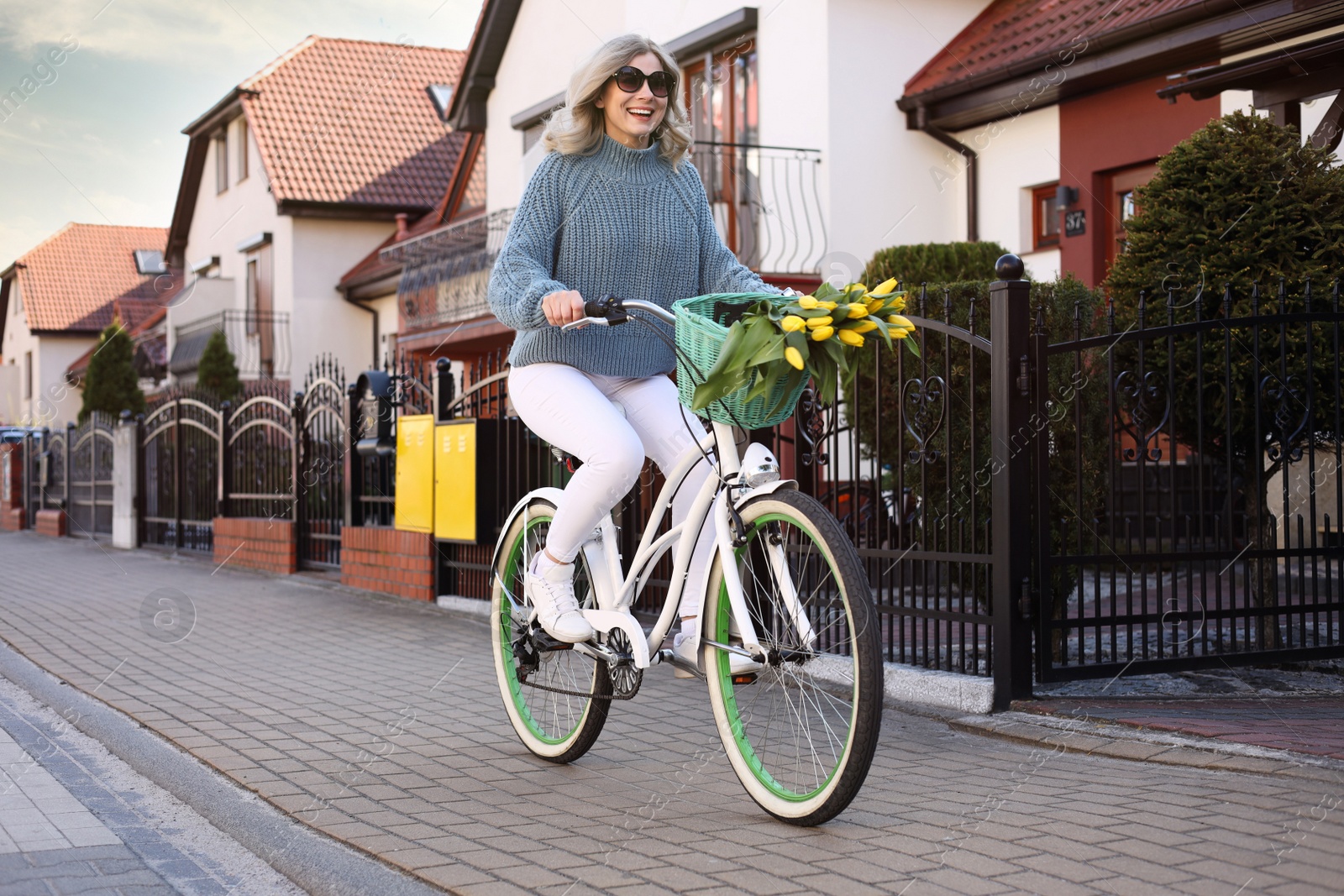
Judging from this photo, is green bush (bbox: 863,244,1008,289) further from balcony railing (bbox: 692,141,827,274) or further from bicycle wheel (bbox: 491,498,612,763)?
bicycle wheel (bbox: 491,498,612,763)

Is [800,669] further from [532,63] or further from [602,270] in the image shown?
[532,63]

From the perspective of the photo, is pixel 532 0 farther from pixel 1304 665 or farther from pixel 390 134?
pixel 1304 665

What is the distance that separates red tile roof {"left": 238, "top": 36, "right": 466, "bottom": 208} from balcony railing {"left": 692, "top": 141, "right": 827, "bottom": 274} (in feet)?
47.6

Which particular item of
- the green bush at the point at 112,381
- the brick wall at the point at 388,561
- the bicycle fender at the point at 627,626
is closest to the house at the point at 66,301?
the green bush at the point at 112,381

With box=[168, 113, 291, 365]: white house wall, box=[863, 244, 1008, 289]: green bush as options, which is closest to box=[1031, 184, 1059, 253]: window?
box=[863, 244, 1008, 289]: green bush

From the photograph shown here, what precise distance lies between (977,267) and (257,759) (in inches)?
309

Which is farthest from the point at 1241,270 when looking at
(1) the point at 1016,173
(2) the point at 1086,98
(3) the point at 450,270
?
(3) the point at 450,270

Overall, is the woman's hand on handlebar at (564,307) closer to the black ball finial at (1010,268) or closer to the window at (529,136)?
the black ball finial at (1010,268)

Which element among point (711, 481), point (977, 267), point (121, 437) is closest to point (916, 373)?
point (711, 481)

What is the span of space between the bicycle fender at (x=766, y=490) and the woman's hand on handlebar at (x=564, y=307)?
684 mm

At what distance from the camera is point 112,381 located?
32812 millimetres

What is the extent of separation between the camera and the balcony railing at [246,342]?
3044cm

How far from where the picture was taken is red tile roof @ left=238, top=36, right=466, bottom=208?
97.7ft

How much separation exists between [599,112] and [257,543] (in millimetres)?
9528
